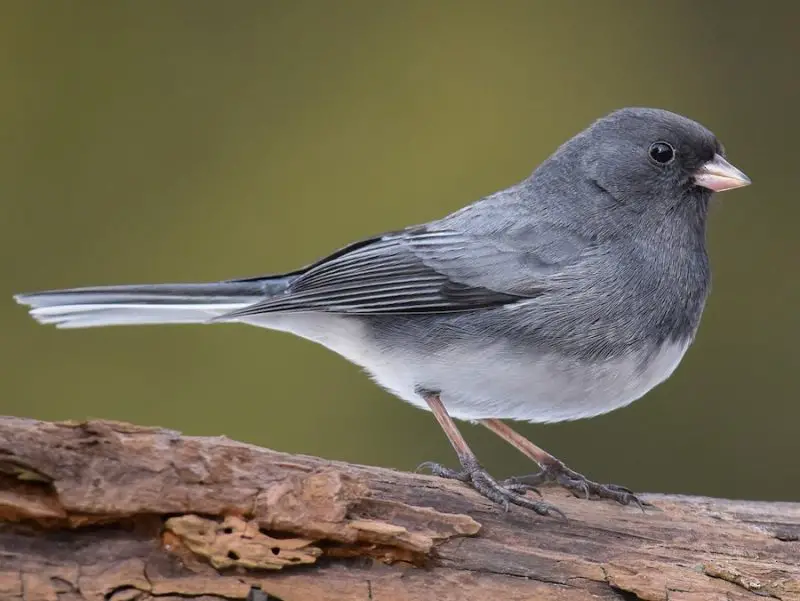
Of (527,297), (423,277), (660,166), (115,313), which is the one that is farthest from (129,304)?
(660,166)

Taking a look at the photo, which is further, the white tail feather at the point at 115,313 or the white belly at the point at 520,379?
the white tail feather at the point at 115,313

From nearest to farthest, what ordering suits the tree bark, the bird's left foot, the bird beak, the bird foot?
the tree bark
the bird foot
the bird's left foot
the bird beak

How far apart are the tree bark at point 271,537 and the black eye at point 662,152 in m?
0.90

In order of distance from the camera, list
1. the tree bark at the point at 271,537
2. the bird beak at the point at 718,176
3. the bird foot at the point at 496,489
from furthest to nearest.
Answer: the bird beak at the point at 718,176 < the bird foot at the point at 496,489 < the tree bark at the point at 271,537

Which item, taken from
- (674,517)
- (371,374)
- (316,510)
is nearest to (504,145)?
(371,374)

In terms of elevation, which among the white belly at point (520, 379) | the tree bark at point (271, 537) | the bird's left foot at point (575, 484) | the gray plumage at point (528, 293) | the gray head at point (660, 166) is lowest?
the tree bark at point (271, 537)

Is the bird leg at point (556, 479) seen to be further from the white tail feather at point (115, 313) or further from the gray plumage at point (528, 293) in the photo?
the white tail feather at point (115, 313)

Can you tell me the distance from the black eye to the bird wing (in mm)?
361

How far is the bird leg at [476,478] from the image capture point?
2.03 m

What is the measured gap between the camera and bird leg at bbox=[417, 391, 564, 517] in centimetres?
203

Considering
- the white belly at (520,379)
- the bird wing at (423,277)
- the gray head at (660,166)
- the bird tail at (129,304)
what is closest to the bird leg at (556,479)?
the white belly at (520,379)

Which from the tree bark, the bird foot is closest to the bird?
the bird foot

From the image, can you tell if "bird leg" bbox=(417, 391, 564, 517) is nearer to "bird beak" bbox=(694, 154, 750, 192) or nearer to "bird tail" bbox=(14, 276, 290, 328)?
"bird tail" bbox=(14, 276, 290, 328)

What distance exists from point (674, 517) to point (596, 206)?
737mm
